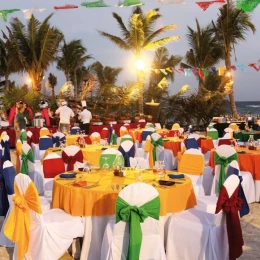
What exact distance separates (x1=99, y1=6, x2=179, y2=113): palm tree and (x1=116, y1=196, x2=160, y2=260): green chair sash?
15315mm

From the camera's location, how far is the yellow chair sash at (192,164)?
18.1 feet

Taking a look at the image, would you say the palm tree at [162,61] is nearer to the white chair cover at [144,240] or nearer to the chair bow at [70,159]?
the chair bow at [70,159]

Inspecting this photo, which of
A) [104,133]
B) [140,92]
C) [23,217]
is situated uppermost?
[140,92]

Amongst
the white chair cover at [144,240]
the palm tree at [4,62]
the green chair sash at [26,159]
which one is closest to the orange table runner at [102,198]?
the white chair cover at [144,240]

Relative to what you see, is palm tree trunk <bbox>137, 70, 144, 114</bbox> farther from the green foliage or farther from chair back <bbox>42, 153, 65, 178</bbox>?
chair back <bbox>42, 153, 65, 178</bbox>

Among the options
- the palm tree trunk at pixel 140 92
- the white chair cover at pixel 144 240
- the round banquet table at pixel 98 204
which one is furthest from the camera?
the palm tree trunk at pixel 140 92

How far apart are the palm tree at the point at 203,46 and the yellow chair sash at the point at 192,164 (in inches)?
593

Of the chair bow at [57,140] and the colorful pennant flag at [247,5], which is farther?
the chair bow at [57,140]

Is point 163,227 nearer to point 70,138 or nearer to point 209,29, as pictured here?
point 70,138

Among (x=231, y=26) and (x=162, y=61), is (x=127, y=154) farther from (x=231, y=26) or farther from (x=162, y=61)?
(x=162, y=61)

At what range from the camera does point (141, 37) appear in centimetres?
1850

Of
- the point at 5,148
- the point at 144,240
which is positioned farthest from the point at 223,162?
the point at 5,148

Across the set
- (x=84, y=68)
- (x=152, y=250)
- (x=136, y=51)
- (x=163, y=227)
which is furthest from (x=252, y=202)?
(x=84, y=68)

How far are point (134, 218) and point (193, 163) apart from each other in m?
2.48
